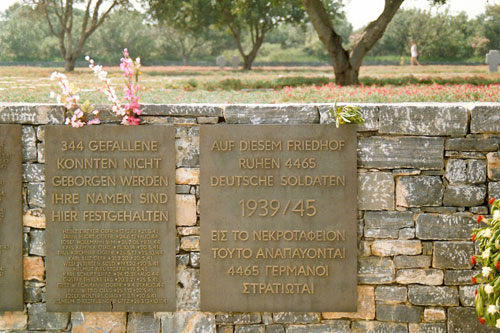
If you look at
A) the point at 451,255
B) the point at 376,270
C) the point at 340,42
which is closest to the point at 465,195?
the point at 451,255

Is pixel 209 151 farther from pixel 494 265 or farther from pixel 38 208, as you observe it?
pixel 494 265

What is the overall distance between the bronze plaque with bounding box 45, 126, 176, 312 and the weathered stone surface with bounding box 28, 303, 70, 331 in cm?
13

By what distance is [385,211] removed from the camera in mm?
3670

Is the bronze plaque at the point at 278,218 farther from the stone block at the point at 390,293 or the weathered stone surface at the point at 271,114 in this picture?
the stone block at the point at 390,293

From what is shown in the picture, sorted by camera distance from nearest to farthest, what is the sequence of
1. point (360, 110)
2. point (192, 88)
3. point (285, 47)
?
point (360, 110) < point (192, 88) < point (285, 47)

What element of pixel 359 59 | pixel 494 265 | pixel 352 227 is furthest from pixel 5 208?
pixel 359 59

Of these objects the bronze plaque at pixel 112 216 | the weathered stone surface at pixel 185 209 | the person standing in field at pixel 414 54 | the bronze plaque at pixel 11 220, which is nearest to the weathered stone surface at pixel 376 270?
the weathered stone surface at pixel 185 209

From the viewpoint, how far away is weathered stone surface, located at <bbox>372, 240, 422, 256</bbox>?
12.1ft

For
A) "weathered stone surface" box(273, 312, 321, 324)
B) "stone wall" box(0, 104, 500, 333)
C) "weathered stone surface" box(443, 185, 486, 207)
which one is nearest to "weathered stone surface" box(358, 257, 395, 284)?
"stone wall" box(0, 104, 500, 333)

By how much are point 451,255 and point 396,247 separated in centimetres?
37

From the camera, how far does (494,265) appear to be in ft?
9.98

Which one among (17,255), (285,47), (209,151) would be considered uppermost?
(285,47)

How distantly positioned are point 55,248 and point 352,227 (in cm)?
198

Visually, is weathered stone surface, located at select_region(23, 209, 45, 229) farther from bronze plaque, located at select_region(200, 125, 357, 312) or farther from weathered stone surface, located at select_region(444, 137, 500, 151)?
weathered stone surface, located at select_region(444, 137, 500, 151)
